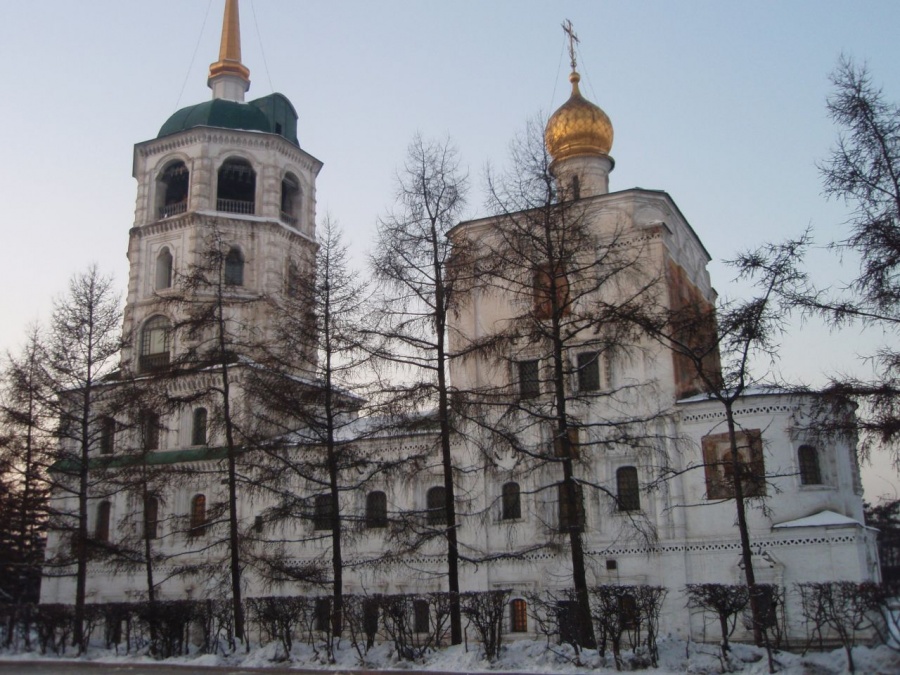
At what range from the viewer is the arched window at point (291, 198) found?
29891mm

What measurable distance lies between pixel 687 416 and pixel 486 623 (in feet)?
29.4

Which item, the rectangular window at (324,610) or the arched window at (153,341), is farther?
the arched window at (153,341)

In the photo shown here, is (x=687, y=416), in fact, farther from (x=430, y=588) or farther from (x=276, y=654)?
(x=276, y=654)

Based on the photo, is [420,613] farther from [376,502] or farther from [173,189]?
[173,189]

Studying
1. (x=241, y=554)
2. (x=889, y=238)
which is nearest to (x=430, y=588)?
(x=241, y=554)

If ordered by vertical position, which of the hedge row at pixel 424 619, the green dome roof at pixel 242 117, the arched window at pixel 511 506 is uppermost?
the green dome roof at pixel 242 117

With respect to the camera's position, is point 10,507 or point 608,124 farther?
point 608,124

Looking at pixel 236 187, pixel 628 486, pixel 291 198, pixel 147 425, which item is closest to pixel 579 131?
pixel 291 198

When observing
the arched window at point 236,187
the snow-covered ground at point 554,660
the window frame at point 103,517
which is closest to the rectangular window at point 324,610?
the snow-covered ground at point 554,660

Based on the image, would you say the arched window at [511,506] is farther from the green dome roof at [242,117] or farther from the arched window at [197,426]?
the green dome roof at [242,117]

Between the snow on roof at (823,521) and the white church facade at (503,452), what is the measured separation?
0.06 meters

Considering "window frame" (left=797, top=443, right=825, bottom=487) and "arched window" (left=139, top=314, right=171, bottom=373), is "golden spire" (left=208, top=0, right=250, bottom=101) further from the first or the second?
"window frame" (left=797, top=443, right=825, bottom=487)

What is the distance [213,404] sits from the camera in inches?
742

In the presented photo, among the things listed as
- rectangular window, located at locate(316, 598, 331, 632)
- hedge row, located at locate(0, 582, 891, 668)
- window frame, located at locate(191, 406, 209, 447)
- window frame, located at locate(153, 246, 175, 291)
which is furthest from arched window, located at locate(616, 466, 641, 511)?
window frame, located at locate(153, 246, 175, 291)
